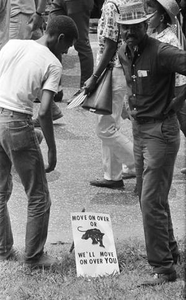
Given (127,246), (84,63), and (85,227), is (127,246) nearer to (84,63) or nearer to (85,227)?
(85,227)

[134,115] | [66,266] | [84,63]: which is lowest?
[84,63]

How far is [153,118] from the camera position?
17.4 feet

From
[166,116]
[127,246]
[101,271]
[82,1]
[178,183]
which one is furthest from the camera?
[82,1]

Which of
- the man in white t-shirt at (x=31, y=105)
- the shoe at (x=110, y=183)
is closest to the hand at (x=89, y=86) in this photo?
the shoe at (x=110, y=183)

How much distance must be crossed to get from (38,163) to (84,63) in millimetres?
4647

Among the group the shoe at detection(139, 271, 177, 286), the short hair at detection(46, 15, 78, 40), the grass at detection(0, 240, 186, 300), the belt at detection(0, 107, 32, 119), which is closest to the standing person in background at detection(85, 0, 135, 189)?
→ the short hair at detection(46, 15, 78, 40)

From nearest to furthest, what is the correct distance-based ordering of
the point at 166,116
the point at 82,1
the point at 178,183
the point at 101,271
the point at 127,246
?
the point at 166,116 < the point at 101,271 < the point at 127,246 < the point at 178,183 < the point at 82,1

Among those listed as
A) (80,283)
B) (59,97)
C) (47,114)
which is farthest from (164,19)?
(59,97)

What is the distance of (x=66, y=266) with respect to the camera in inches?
226

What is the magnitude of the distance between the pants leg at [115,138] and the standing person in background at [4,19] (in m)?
2.10

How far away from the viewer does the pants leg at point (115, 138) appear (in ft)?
23.9

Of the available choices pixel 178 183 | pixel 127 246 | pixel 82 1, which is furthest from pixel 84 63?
pixel 127 246

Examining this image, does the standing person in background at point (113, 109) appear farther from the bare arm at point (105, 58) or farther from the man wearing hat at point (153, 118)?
the man wearing hat at point (153, 118)

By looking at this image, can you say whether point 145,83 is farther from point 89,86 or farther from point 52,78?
point 89,86
